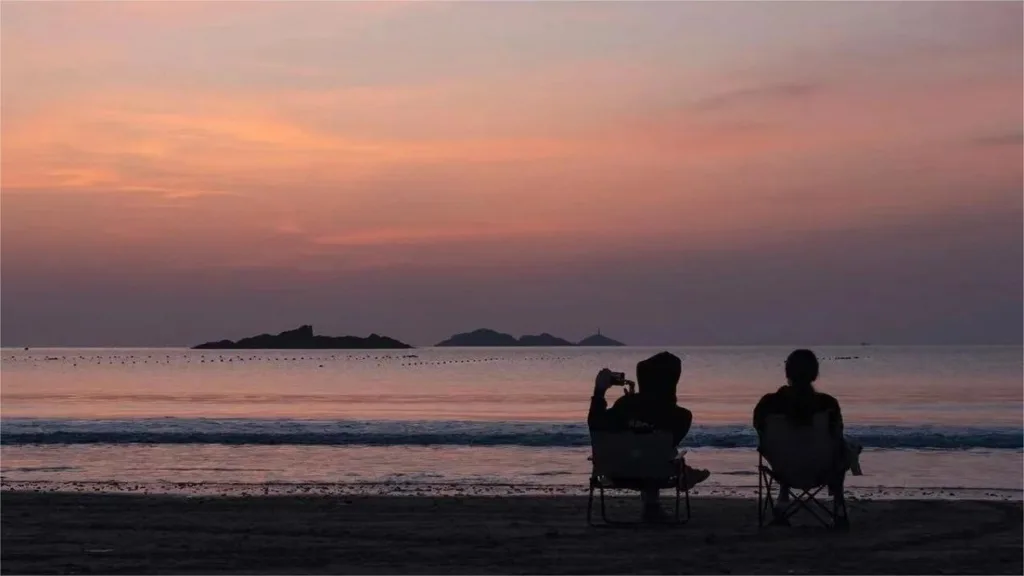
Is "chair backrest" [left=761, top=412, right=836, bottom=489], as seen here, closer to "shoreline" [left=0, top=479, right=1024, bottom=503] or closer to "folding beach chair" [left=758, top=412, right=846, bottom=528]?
"folding beach chair" [left=758, top=412, right=846, bottom=528]

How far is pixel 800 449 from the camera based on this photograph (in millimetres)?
9578

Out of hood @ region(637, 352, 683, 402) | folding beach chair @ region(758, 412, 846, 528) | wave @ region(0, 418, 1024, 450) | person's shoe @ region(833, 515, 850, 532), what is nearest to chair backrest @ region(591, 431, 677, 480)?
hood @ region(637, 352, 683, 402)

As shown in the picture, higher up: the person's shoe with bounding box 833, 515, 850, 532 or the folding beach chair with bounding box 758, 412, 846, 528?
the folding beach chair with bounding box 758, 412, 846, 528

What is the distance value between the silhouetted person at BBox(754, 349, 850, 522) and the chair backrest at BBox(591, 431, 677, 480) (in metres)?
0.75

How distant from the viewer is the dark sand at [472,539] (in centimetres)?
796

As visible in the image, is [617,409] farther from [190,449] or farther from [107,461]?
[190,449]

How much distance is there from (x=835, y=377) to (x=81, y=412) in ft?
170

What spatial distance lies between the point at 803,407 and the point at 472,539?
2.70 metres

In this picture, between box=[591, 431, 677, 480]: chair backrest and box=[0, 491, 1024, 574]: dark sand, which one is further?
box=[591, 431, 677, 480]: chair backrest

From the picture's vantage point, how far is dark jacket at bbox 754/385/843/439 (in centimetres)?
956

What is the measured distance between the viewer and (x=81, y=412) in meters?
40.4

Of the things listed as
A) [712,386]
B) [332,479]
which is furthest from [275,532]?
[712,386]

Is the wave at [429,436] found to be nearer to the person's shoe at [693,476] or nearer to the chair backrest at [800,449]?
the person's shoe at [693,476]

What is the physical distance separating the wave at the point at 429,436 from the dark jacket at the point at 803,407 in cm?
1445
